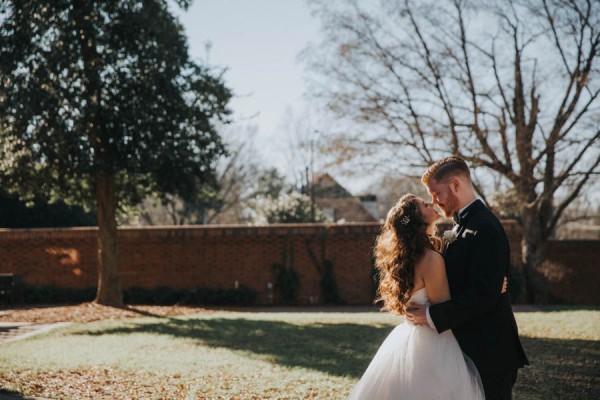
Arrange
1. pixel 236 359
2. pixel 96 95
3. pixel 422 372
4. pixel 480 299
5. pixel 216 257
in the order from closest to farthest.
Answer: pixel 480 299, pixel 422 372, pixel 236 359, pixel 96 95, pixel 216 257

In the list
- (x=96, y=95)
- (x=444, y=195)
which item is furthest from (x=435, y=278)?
(x=96, y=95)

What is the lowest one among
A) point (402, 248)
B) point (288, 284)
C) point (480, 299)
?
point (288, 284)

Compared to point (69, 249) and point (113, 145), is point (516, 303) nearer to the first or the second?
point (113, 145)

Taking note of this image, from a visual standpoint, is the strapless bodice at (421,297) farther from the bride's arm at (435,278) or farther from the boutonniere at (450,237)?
the boutonniere at (450,237)

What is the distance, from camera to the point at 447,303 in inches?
136

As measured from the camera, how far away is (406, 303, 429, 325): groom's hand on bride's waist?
3603 millimetres

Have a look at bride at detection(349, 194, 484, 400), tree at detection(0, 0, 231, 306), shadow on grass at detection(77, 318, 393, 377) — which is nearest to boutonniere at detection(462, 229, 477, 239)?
bride at detection(349, 194, 484, 400)

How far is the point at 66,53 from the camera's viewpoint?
47.2 feet

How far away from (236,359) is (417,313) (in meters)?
5.33

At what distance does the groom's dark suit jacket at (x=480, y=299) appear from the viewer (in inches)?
135

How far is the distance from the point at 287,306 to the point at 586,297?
9494 millimetres

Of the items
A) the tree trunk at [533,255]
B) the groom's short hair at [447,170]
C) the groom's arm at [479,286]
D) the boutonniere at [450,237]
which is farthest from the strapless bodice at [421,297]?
the tree trunk at [533,255]

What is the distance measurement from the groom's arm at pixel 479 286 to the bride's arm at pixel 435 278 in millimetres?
85

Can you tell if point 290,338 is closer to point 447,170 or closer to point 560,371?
point 560,371
